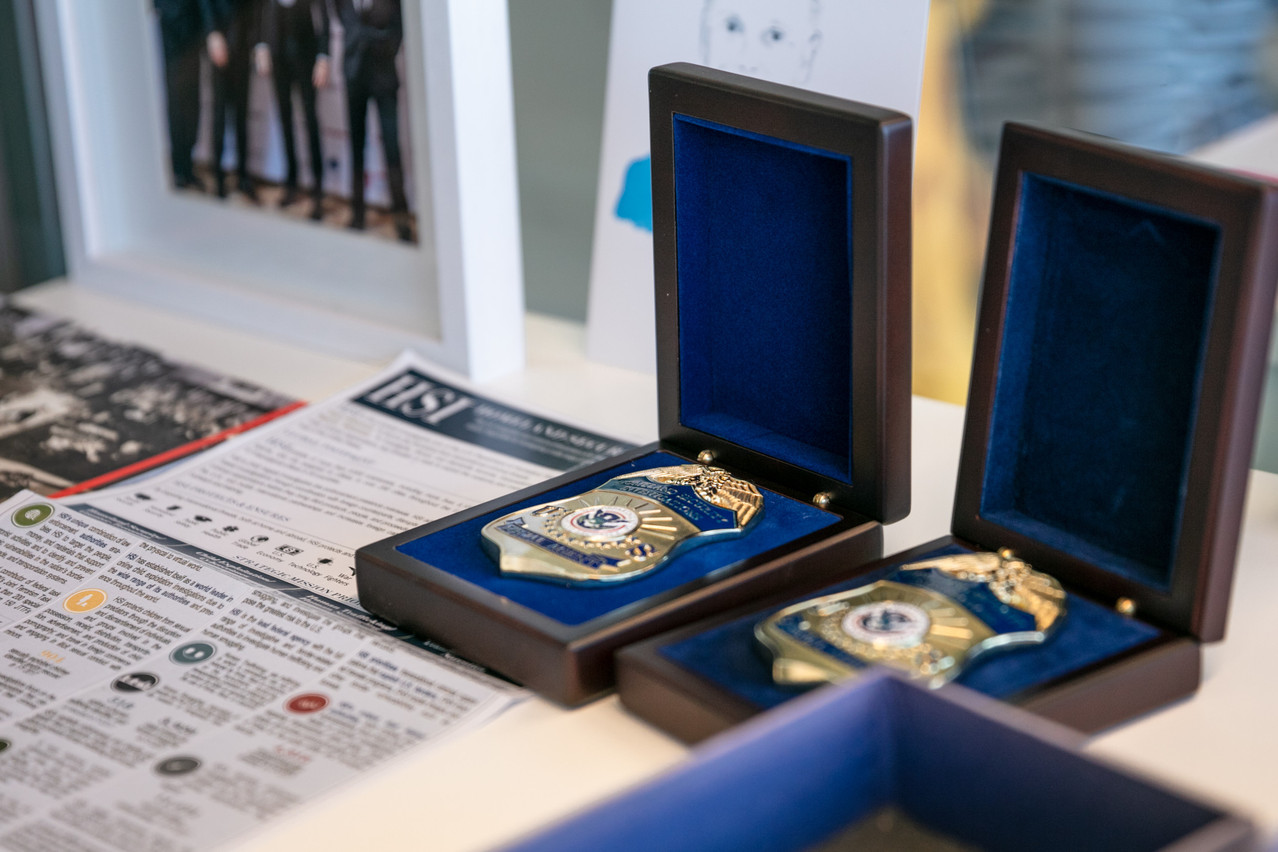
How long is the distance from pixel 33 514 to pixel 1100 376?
66 cm

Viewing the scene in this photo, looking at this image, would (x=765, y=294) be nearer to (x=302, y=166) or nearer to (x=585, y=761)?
(x=585, y=761)

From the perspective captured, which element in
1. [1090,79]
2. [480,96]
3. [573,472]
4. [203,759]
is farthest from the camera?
[480,96]

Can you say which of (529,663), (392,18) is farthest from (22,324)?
(529,663)

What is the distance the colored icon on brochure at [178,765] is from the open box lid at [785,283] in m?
0.34

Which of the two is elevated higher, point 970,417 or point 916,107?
point 916,107

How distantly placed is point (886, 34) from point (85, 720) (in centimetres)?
65

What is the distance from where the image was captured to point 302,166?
1.22 meters

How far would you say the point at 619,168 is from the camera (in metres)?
1.12

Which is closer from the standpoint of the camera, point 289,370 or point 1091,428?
point 1091,428

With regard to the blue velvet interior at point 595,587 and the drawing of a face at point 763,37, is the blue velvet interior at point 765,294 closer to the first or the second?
the blue velvet interior at point 595,587

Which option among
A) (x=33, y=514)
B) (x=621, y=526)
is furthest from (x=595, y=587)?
(x=33, y=514)

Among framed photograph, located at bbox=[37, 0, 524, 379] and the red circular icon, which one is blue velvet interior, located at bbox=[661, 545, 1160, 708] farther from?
framed photograph, located at bbox=[37, 0, 524, 379]

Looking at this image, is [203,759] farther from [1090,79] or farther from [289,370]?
[1090,79]

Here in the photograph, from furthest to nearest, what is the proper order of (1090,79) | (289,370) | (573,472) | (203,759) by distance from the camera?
1. (289,370)
2. (1090,79)
3. (573,472)
4. (203,759)
